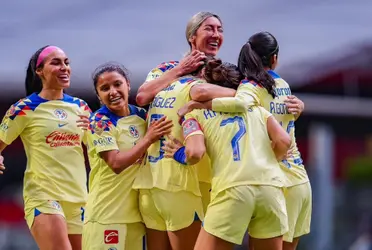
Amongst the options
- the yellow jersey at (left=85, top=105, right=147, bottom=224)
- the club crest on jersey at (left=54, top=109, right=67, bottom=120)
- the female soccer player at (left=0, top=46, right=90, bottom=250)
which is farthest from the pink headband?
the yellow jersey at (left=85, top=105, right=147, bottom=224)

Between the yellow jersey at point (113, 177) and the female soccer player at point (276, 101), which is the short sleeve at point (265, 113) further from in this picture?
the yellow jersey at point (113, 177)

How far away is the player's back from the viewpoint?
804 centimetres

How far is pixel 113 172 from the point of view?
830 centimetres

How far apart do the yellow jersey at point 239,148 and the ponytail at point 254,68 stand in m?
0.29

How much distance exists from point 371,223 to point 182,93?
11.3 m

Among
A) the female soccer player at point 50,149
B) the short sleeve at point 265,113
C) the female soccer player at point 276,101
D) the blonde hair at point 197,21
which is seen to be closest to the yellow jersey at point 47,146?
the female soccer player at point 50,149

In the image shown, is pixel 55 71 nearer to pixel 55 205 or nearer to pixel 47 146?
pixel 47 146

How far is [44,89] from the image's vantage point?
29.7ft

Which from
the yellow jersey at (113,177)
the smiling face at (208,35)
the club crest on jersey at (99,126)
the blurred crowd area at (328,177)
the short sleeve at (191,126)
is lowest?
the blurred crowd area at (328,177)

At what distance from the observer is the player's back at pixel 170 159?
804cm

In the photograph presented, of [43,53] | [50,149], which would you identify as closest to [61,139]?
[50,149]

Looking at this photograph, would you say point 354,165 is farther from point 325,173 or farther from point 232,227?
point 232,227

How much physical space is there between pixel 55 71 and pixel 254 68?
1.70 metres

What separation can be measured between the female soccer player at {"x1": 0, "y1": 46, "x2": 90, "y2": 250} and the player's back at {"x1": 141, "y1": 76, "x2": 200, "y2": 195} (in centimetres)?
78
